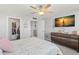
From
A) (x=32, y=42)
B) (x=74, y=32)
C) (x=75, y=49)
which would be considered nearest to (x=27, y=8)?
(x=32, y=42)

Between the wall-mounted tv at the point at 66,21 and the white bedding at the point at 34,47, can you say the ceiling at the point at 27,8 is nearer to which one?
the wall-mounted tv at the point at 66,21

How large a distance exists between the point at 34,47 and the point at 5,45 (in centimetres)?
45

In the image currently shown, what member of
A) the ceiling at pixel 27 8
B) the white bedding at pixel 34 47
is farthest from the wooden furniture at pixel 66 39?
the ceiling at pixel 27 8

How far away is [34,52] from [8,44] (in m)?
0.40

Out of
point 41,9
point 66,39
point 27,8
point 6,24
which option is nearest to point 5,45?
point 6,24

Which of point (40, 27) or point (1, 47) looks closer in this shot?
point (1, 47)

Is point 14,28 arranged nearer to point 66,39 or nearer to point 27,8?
point 27,8

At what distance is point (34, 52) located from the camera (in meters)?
1.66

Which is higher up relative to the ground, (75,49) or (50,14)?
(50,14)

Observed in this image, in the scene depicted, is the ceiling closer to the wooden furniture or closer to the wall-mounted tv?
the wall-mounted tv
